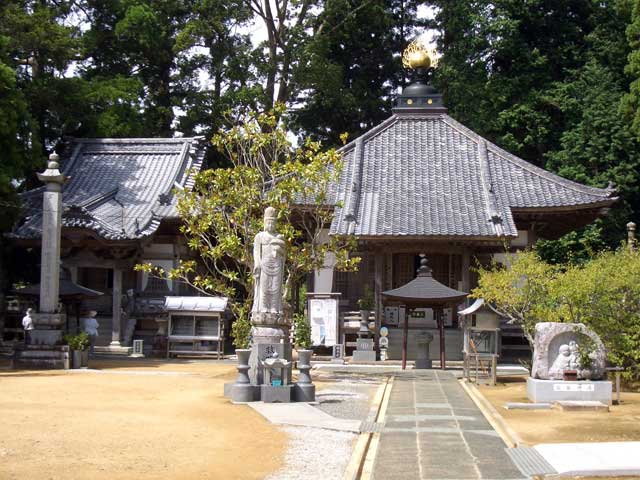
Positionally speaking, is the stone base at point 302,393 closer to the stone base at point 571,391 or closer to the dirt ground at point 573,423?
the dirt ground at point 573,423

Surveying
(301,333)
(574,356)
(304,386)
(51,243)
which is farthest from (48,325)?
(574,356)

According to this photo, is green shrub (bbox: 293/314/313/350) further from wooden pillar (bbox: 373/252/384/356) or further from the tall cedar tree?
the tall cedar tree

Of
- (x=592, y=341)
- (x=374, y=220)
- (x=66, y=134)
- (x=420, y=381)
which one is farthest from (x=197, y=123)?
(x=592, y=341)

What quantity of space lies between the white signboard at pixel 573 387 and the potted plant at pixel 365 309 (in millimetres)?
10621

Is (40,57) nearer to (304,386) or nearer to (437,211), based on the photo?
(437,211)

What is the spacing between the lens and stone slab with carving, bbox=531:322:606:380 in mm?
15164

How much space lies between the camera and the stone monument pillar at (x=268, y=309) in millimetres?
14945

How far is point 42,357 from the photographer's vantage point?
2077 centimetres

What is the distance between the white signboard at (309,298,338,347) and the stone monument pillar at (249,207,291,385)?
10.1 metres

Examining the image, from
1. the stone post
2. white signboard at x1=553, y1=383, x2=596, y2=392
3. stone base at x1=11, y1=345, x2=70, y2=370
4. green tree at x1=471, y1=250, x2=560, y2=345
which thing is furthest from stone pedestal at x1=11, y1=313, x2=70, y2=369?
white signboard at x1=553, y1=383, x2=596, y2=392

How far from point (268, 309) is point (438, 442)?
5.05 meters

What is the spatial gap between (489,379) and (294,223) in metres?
10.1

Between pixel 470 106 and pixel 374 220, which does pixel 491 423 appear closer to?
pixel 374 220

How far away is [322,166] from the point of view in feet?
68.2
